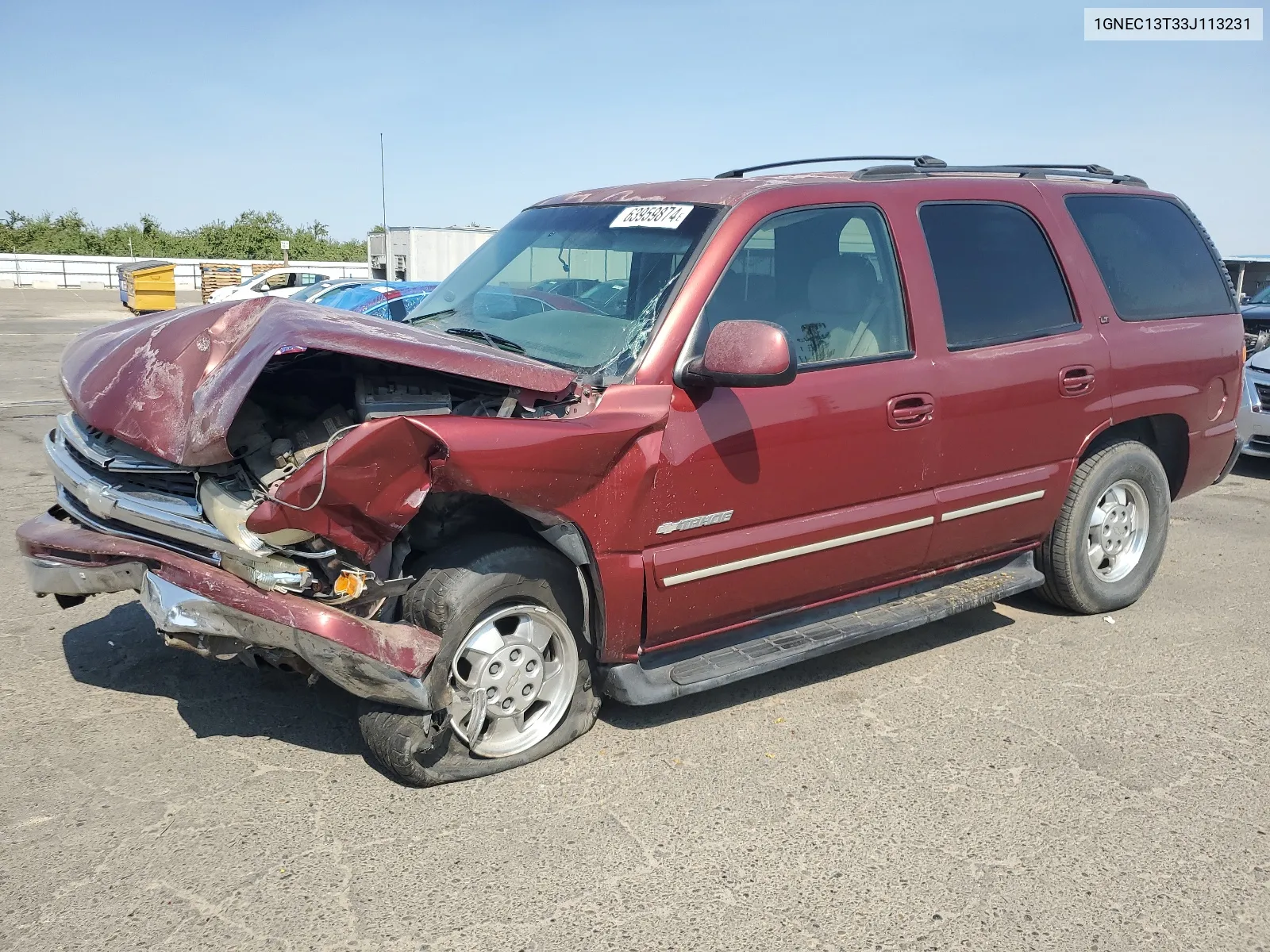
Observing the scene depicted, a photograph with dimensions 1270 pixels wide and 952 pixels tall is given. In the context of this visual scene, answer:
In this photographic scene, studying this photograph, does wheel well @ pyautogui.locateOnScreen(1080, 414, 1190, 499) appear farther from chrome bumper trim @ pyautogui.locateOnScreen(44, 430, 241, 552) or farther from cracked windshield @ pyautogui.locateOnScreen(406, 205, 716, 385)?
chrome bumper trim @ pyautogui.locateOnScreen(44, 430, 241, 552)

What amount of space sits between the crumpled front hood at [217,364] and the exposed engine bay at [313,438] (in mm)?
99

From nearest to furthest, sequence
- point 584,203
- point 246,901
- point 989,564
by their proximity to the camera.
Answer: point 246,901
point 584,203
point 989,564

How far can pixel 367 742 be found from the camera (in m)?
3.42

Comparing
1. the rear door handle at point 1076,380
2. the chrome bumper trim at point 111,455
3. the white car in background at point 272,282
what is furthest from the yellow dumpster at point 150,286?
the rear door handle at point 1076,380

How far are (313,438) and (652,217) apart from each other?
157 cm

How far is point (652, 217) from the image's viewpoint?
13.2ft

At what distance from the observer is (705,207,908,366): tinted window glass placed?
3789mm

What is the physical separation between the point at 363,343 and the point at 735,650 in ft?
5.83

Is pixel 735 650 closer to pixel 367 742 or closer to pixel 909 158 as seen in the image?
pixel 367 742

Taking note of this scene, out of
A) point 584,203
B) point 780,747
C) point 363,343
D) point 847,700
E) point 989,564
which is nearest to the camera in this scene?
point 363,343

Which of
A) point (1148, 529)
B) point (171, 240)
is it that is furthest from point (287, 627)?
point (171, 240)

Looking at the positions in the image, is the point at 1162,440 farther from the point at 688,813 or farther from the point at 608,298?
the point at 688,813

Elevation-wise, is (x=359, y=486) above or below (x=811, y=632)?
above

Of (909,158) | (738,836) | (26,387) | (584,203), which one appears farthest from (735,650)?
(26,387)
